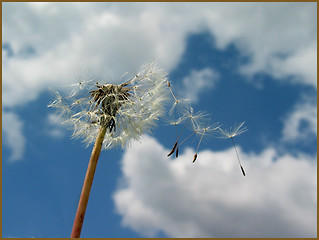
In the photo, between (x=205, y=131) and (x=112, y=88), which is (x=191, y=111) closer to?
(x=205, y=131)

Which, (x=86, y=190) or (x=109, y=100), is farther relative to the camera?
(x=109, y=100)

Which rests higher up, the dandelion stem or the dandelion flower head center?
the dandelion flower head center

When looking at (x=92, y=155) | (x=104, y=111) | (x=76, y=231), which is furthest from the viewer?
(x=104, y=111)

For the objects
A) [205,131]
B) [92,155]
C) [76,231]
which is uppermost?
[205,131]

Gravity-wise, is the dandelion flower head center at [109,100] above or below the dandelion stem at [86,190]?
above

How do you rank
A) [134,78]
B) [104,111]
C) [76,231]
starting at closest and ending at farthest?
[76,231] → [104,111] → [134,78]

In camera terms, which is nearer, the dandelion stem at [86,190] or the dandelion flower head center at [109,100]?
the dandelion stem at [86,190]

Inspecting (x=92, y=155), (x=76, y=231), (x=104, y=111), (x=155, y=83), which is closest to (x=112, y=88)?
(x=104, y=111)

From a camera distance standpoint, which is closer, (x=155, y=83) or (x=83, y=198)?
(x=83, y=198)

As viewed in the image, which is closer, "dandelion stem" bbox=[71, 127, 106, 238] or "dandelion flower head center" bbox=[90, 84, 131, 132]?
"dandelion stem" bbox=[71, 127, 106, 238]

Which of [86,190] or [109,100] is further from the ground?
[109,100]

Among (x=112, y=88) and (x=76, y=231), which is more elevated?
(x=112, y=88)
